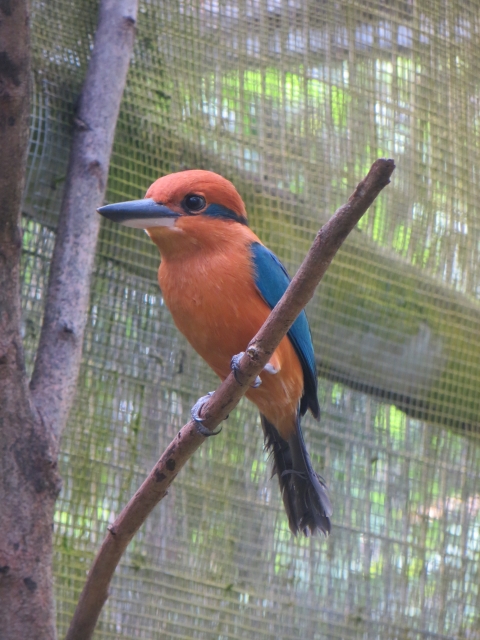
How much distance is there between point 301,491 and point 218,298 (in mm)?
673

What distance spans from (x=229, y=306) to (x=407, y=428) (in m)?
1.23

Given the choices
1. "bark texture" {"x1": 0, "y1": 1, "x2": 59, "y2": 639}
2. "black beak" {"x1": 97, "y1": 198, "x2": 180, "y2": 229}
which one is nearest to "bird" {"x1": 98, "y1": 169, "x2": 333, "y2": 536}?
"black beak" {"x1": 97, "y1": 198, "x2": 180, "y2": 229}

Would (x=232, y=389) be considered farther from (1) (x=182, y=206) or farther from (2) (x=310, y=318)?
(2) (x=310, y=318)

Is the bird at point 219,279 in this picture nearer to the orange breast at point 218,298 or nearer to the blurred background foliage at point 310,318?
the orange breast at point 218,298

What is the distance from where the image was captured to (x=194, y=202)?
206cm

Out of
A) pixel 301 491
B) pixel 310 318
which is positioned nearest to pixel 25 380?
pixel 301 491

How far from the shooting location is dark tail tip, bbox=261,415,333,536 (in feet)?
7.25

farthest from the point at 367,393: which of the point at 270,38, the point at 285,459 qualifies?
the point at 270,38

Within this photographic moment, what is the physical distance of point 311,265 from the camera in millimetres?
1287

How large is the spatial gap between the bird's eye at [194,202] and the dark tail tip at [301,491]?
0.72 metres

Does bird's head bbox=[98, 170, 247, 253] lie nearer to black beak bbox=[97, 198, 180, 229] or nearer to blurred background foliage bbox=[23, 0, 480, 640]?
black beak bbox=[97, 198, 180, 229]

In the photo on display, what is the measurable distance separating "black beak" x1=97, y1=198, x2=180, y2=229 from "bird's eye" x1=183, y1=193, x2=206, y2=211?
6cm

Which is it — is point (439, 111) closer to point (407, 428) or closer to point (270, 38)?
point (270, 38)

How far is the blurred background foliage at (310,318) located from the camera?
2.49m
